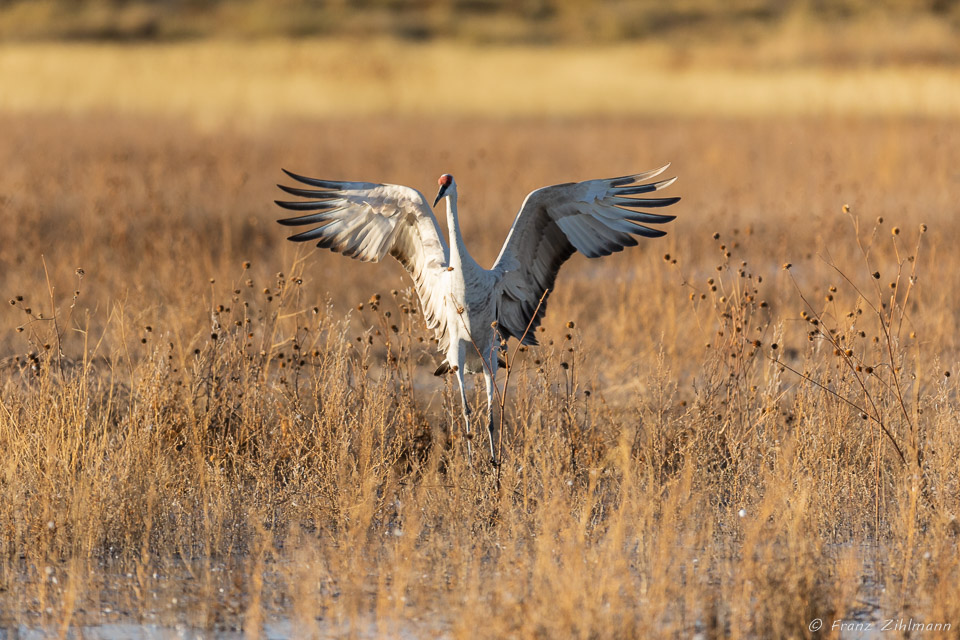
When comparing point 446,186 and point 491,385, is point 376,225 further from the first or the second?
point 491,385

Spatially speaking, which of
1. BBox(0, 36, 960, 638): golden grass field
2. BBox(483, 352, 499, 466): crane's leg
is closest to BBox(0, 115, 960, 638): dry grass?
BBox(0, 36, 960, 638): golden grass field

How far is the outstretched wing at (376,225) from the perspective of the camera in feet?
18.6

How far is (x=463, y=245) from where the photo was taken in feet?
18.4

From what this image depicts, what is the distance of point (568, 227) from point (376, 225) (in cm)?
99

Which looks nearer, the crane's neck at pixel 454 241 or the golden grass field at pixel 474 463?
the golden grass field at pixel 474 463

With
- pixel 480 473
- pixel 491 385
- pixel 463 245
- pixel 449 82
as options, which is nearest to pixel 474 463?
pixel 480 473

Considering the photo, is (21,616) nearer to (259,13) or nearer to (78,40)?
(78,40)

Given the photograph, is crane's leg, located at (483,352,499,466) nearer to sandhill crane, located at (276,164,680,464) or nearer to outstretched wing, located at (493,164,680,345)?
sandhill crane, located at (276,164,680,464)

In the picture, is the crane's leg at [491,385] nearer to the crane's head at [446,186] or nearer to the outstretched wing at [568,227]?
the outstretched wing at [568,227]

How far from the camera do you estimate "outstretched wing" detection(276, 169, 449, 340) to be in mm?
5676

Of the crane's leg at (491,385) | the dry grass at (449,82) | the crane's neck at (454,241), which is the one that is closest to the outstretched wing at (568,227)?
the crane's neck at (454,241)

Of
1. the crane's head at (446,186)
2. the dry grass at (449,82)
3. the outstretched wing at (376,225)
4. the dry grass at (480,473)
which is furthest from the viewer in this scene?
the dry grass at (449,82)

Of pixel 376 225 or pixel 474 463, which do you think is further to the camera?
pixel 376 225

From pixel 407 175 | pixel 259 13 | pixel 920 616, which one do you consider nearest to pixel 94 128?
pixel 407 175
